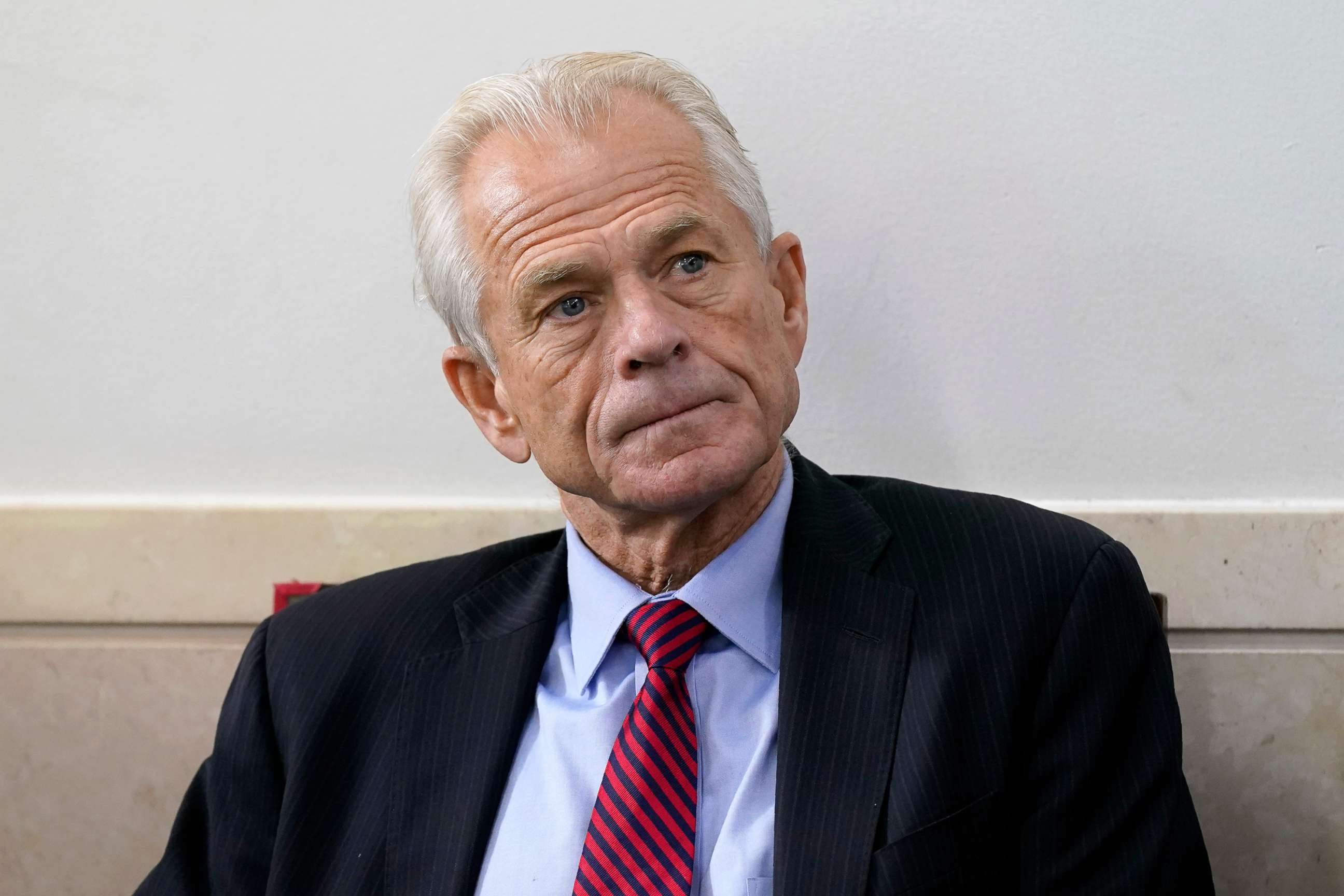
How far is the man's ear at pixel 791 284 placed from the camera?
171 centimetres

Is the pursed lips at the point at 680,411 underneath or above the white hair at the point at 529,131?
underneath

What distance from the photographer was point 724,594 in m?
1.61

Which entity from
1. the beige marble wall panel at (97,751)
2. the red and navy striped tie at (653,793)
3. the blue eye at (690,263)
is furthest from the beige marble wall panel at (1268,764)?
the beige marble wall panel at (97,751)

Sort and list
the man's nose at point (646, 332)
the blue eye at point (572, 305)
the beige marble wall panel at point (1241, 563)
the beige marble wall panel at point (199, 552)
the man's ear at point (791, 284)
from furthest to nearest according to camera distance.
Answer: the beige marble wall panel at point (199, 552)
the beige marble wall panel at point (1241, 563)
the man's ear at point (791, 284)
the blue eye at point (572, 305)
the man's nose at point (646, 332)

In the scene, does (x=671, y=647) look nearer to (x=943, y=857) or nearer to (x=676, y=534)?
(x=676, y=534)

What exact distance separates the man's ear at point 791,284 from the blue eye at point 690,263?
0.49 ft

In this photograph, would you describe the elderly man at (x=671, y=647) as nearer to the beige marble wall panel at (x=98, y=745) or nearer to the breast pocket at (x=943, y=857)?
the breast pocket at (x=943, y=857)

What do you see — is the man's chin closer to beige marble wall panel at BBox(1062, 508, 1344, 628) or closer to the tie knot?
the tie knot

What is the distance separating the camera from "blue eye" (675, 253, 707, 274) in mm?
1585

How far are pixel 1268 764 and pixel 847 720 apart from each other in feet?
2.73

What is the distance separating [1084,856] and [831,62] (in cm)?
127

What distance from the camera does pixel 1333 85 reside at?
5.94 ft

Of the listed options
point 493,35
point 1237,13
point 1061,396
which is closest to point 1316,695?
point 1061,396

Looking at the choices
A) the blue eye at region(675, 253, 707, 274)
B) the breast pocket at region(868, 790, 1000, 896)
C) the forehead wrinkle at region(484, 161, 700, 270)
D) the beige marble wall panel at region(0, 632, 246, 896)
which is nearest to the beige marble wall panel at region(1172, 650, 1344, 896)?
the breast pocket at region(868, 790, 1000, 896)
